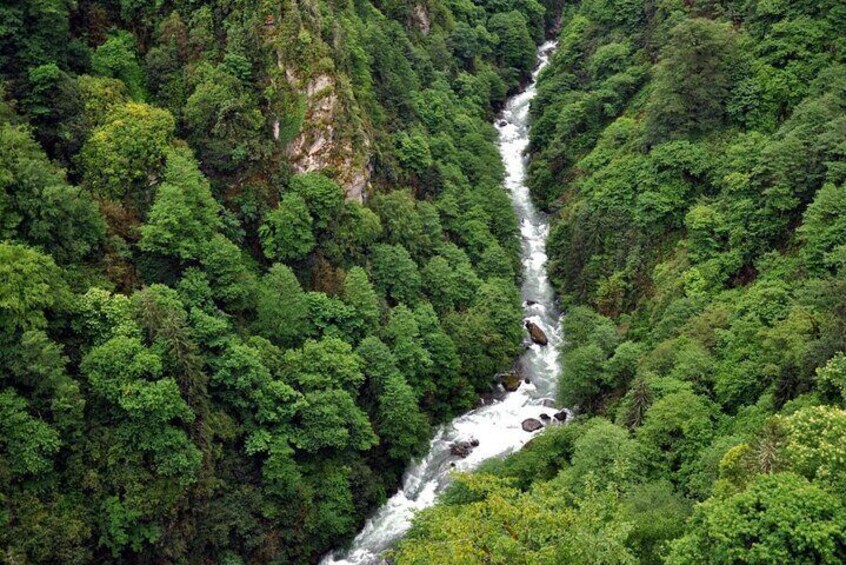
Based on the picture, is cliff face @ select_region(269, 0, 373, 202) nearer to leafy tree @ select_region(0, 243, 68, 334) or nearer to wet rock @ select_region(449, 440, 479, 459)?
wet rock @ select_region(449, 440, 479, 459)

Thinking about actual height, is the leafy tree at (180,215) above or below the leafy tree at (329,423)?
above

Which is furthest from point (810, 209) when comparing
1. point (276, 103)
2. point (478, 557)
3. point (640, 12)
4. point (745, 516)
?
point (640, 12)

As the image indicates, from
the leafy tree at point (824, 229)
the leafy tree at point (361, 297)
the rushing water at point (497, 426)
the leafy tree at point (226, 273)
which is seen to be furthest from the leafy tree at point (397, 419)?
the leafy tree at point (824, 229)

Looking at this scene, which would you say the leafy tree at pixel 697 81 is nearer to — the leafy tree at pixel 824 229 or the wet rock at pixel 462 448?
the leafy tree at pixel 824 229

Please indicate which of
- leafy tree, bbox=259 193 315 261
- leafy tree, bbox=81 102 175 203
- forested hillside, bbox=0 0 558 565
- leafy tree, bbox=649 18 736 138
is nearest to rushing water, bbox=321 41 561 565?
forested hillside, bbox=0 0 558 565

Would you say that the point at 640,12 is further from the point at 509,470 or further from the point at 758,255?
the point at 509,470

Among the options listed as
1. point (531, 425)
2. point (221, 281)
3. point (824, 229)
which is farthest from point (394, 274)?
point (824, 229)

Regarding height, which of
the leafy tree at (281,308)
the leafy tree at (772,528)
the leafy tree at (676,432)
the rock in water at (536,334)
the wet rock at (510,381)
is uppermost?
the leafy tree at (772,528)
